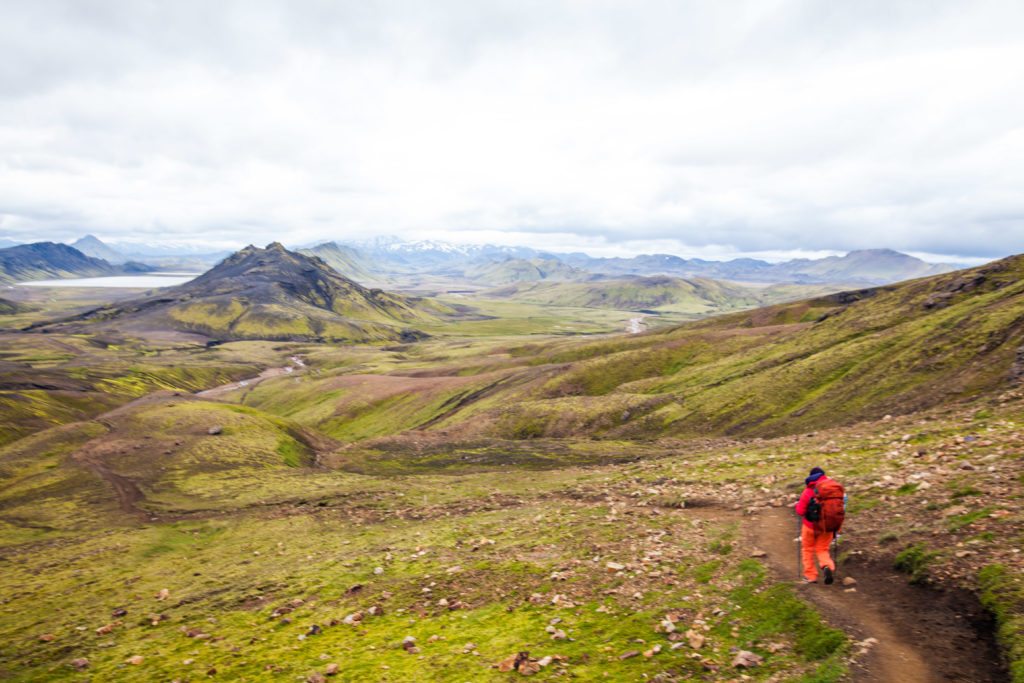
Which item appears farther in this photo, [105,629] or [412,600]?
[105,629]

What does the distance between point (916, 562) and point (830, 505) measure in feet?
9.42

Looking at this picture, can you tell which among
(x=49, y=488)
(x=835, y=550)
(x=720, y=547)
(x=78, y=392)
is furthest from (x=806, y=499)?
(x=78, y=392)

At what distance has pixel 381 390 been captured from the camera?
131 meters

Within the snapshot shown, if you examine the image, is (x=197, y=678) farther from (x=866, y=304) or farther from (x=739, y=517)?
(x=866, y=304)

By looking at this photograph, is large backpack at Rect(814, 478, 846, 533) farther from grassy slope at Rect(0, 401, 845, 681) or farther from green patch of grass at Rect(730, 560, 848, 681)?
grassy slope at Rect(0, 401, 845, 681)

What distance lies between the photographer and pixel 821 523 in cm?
1598

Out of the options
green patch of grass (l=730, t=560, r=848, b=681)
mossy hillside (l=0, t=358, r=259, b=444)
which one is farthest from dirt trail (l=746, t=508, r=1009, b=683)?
mossy hillside (l=0, t=358, r=259, b=444)

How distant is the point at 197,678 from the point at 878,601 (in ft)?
72.4

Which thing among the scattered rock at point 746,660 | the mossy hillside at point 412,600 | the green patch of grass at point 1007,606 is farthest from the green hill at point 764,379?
the scattered rock at point 746,660

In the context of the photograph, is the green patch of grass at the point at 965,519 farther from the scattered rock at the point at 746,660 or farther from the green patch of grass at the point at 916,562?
the scattered rock at the point at 746,660

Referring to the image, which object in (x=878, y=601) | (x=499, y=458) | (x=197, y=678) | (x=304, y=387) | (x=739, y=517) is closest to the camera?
(x=878, y=601)

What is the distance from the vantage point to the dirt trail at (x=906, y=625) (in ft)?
37.6

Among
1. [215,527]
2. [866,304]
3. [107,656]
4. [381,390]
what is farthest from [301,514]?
[866,304]

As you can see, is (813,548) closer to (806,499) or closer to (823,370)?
(806,499)
